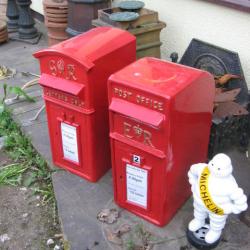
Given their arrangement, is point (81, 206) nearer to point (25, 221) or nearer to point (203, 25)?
point (25, 221)

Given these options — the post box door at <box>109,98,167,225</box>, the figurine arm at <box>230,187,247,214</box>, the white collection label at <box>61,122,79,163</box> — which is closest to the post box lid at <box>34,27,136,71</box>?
the post box door at <box>109,98,167,225</box>

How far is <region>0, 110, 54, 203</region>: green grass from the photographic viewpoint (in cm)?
302

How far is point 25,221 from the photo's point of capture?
9.05ft

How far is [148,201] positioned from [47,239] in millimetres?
737

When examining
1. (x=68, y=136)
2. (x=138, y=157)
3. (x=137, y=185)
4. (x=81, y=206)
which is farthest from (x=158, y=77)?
(x=81, y=206)

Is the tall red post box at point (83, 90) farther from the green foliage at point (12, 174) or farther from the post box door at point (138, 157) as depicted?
the green foliage at point (12, 174)

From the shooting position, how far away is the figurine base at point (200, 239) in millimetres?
2293

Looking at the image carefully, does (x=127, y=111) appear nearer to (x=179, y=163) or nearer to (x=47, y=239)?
(x=179, y=163)

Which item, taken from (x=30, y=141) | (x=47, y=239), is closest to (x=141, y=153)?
(x=47, y=239)

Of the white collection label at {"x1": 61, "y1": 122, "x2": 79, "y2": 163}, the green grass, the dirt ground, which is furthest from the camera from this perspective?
the green grass

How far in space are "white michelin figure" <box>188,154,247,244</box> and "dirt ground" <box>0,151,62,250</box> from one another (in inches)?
39.0

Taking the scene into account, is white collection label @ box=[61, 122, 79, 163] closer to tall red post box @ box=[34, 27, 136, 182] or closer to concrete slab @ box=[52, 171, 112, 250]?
tall red post box @ box=[34, 27, 136, 182]

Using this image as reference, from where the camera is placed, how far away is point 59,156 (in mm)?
2973

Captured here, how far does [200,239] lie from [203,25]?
73.4 inches
